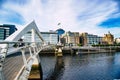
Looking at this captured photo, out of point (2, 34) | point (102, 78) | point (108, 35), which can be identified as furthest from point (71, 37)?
point (102, 78)

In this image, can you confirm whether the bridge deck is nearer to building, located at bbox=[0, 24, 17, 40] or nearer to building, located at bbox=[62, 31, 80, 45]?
building, located at bbox=[0, 24, 17, 40]

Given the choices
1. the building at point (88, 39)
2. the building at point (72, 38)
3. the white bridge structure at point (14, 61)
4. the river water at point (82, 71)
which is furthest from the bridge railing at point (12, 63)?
the building at point (88, 39)

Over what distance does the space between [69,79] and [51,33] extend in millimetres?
121320

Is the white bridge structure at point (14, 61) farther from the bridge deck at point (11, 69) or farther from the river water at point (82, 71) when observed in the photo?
the river water at point (82, 71)

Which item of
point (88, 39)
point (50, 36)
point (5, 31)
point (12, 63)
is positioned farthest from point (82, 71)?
point (88, 39)

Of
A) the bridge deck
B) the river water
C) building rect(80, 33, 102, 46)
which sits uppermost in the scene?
building rect(80, 33, 102, 46)

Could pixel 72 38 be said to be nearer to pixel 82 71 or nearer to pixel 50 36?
pixel 50 36

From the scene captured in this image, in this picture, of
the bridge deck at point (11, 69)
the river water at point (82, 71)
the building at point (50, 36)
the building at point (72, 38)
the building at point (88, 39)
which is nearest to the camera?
the bridge deck at point (11, 69)

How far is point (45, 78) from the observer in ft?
75.4

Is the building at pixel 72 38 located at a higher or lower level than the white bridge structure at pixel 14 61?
higher

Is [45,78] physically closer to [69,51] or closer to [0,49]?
[0,49]

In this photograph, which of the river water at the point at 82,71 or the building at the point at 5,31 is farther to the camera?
the building at the point at 5,31

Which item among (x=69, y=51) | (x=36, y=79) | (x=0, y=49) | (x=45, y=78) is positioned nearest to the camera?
(x=0, y=49)

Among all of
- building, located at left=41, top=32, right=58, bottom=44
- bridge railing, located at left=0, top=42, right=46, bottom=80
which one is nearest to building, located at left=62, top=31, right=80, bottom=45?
building, located at left=41, top=32, right=58, bottom=44
